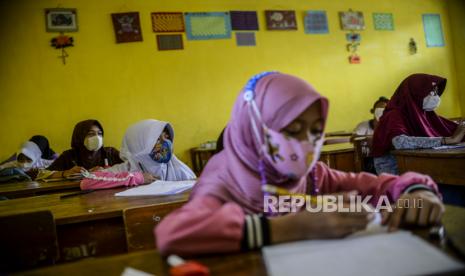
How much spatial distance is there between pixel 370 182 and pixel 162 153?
5.78 ft

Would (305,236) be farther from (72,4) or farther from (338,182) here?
(72,4)

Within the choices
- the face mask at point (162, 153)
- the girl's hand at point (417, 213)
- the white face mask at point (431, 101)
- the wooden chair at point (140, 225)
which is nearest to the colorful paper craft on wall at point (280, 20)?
the white face mask at point (431, 101)

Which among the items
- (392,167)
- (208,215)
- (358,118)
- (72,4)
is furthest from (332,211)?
(358,118)

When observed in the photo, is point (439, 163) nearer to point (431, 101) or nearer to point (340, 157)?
point (431, 101)

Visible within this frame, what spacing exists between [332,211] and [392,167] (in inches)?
79.3

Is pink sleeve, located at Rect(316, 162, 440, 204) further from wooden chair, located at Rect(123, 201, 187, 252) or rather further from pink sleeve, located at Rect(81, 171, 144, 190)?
pink sleeve, located at Rect(81, 171, 144, 190)

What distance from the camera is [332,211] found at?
78 cm

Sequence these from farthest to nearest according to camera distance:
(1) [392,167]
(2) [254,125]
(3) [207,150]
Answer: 1. (3) [207,150]
2. (1) [392,167]
3. (2) [254,125]

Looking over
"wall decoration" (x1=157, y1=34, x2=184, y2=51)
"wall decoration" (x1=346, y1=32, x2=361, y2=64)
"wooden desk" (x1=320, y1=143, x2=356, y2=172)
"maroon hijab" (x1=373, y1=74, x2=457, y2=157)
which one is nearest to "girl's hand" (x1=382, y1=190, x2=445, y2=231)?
"maroon hijab" (x1=373, y1=74, x2=457, y2=157)

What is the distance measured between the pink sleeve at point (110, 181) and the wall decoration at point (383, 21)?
4.99 meters

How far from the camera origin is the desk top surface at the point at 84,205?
1342 millimetres

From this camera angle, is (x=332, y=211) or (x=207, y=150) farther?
(x=207, y=150)

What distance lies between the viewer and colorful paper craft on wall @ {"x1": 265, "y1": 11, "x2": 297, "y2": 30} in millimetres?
5047

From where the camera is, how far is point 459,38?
595cm
